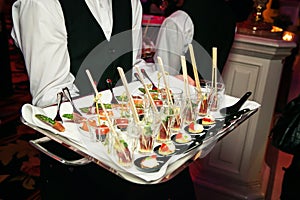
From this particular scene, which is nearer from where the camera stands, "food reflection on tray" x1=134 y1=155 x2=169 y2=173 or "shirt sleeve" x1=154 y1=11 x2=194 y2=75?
"food reflection on tray" x1=134 y1=155 x2=169 y2=173

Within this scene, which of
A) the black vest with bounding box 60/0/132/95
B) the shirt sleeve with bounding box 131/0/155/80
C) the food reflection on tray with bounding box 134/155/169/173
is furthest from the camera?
the shirt sleeve with bounding box 131/0/155/80

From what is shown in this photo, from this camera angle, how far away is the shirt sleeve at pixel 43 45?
3.38 feet

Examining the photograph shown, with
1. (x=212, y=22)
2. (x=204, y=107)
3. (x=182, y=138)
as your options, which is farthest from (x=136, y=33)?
(x=182, y=138)

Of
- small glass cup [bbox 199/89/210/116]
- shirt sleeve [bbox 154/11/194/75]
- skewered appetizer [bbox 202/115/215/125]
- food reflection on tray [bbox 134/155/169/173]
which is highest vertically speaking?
shirt sleeve [bbox 154/11/194/75]

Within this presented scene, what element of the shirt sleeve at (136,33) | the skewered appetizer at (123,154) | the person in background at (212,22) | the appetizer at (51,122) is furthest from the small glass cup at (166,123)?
the person in background at (212,22)

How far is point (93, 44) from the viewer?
122cm

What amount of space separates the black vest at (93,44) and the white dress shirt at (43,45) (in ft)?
0.20

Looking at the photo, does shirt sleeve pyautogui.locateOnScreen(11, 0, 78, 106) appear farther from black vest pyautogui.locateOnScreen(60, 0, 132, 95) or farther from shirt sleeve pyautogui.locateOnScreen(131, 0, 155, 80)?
shirt sleeve pyautogui.locateOnScreen(131, 0, 155, 80)

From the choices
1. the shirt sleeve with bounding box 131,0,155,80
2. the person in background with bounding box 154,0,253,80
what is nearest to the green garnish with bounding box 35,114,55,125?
the shirt sleeve with bounding box 131,0,155,80

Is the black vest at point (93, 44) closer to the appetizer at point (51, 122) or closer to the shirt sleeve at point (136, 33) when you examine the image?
the shirt sleeve at point (136, 33)

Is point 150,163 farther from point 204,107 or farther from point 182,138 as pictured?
point 204,107

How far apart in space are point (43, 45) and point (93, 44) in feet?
0.69

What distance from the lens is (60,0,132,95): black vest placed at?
3.81 ft

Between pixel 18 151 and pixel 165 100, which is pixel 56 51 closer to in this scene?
pixel 165 100
